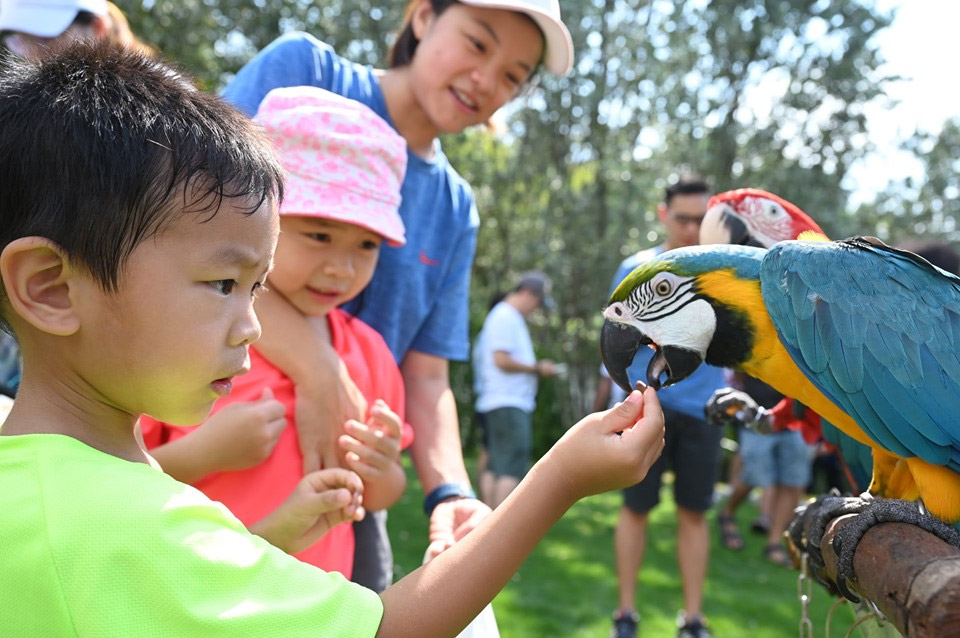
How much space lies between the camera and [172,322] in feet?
2.55

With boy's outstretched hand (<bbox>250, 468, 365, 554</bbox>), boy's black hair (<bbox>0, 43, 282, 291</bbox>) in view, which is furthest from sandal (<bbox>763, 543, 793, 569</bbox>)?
boy's black hair (<bbox>0, 43, 282, 291</bbox>)

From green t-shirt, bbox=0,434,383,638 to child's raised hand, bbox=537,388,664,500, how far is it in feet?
0.88

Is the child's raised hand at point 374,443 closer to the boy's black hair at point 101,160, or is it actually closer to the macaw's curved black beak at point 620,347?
the macaw's curved black beak at point 620,347

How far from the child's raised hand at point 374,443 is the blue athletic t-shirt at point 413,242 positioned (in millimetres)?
387

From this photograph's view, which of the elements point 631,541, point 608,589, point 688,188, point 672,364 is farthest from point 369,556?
point 608,589

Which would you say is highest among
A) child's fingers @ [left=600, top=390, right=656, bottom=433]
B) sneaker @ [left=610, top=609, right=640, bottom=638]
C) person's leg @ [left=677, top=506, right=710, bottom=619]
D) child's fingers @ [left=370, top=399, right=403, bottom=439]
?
child's fingers @ [left=600, top=390, right=656, bottom=433]

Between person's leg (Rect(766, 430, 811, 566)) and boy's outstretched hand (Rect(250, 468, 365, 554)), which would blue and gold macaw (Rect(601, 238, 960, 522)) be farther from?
person's leg (Rect(766, 430, 811, 566))

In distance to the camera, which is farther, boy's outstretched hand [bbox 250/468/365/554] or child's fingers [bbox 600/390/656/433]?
boy's outstretched hand [bbox 250/468/365/554]

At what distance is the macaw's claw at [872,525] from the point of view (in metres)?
0.96

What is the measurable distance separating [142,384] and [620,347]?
2.73 feet

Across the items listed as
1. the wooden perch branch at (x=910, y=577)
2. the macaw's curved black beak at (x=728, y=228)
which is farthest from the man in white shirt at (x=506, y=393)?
the wooden perch branch at (x=910, y=577)

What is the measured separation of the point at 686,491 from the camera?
3273mm

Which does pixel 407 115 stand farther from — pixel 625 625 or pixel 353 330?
pixel 625 625

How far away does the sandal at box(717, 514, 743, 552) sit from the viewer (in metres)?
5.12
